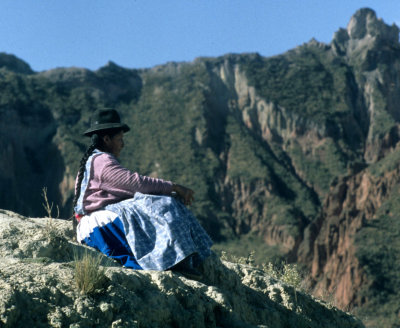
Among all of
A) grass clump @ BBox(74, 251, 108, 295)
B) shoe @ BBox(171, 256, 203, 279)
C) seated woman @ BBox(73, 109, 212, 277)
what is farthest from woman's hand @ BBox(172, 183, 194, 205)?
grass clump @ BBox(74, 251, 108, 295)

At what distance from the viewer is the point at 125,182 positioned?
4.51m

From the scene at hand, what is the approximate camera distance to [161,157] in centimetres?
7800

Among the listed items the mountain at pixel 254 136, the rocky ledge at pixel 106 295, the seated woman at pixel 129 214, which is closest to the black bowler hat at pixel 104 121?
the seated woman at pixel 129 214

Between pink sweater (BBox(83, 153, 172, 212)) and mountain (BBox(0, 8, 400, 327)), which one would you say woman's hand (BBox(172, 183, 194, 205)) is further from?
mountain (BBox(0, 8, 400, 327))

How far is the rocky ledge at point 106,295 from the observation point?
3078 millimetres

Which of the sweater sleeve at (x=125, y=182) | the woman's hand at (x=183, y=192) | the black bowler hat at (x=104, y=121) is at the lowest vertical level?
the woman's hand at (x=183, y=192)

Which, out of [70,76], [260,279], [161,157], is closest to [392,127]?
[161,157]

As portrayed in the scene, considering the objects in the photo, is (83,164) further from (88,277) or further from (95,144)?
(88,277)

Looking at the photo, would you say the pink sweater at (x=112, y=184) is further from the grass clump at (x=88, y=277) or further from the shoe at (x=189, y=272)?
the grass clump at (x=88, y=277)

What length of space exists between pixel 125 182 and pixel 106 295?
135cm

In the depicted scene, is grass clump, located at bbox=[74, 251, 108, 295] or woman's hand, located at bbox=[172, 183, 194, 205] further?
woman's hand, located at bbox=[172, 183, 194, 205]

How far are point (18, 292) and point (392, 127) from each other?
8326cm

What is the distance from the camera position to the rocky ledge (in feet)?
10.1

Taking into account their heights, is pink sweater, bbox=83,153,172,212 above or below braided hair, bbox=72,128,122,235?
below
